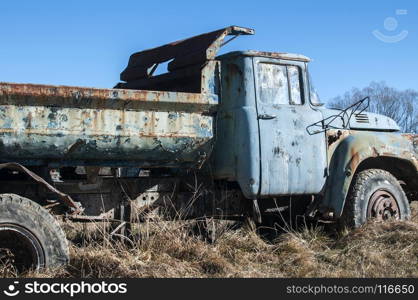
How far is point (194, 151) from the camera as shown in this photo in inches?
237

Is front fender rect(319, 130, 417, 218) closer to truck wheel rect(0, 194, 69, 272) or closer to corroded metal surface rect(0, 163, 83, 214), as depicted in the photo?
corroded metal surface rect(0, 163, 83, 214)

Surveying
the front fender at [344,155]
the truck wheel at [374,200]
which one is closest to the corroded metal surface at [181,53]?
the front fender at [344,155]

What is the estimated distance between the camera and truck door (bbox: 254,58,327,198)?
20.4ft

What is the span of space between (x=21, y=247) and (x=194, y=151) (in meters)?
1.97

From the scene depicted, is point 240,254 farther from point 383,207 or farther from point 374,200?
point 383,207

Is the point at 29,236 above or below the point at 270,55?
below

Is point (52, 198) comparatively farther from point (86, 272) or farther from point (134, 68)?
point (134, 68)

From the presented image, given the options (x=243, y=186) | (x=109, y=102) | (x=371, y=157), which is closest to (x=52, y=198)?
(x=109, y=102)

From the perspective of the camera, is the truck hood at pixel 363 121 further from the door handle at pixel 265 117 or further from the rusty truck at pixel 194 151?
the door handle at pixel 265 117

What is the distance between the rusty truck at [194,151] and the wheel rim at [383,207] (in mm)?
19

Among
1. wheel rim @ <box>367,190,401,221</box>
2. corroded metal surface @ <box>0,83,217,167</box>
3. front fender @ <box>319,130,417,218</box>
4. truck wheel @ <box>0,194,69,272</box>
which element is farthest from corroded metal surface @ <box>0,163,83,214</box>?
wheel rim @ <box>367,190,401,221</box>

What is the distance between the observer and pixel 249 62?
6.31 m

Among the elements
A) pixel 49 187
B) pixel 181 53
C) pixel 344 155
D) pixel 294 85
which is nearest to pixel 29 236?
pixel 49 187

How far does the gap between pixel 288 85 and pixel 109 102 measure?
2214mm
